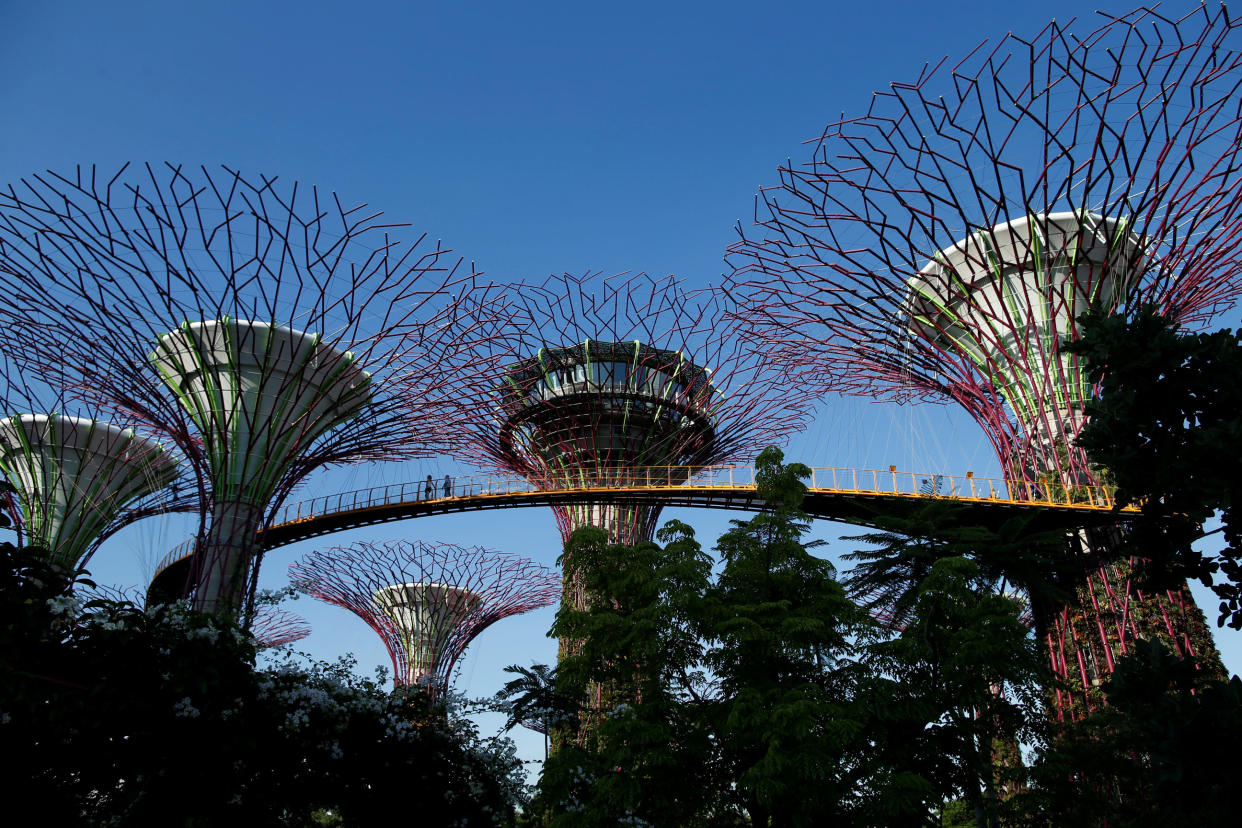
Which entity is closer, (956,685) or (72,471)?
(956,685)

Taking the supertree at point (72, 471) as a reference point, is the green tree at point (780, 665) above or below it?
below

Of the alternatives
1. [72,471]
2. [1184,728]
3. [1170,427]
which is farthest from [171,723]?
[72,471]

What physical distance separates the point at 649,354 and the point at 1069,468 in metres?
14.4

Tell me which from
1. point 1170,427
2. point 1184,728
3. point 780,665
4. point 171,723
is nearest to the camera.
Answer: point 1184,728

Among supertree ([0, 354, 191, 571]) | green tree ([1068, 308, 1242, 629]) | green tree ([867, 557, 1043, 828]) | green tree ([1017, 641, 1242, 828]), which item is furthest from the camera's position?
supertree ([0, 354, 191, 571])

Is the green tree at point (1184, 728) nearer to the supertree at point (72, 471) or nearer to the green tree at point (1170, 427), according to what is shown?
the green tree at point (1170, 427)

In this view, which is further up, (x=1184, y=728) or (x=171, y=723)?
(x=171, y=723)

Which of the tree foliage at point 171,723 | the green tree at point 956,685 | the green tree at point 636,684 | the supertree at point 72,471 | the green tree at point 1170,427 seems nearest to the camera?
the green tree at point 1170,427

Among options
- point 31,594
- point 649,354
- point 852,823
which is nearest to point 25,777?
point 31,594

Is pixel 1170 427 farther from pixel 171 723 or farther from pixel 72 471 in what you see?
pixel 72 471

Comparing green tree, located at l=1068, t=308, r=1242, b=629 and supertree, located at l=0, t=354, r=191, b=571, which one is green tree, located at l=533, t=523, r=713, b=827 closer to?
green tree, located at l=1068, t=308, r=1242, b=629

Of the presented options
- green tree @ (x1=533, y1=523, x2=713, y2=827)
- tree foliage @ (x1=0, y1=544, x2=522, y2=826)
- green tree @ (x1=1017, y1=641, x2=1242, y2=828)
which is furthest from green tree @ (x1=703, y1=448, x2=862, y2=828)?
tree foliage @ (x1=0, y1=544, x2=522, y2=826)

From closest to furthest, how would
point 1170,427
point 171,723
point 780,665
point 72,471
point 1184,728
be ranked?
point 1184,728 < point 1170,427 < point 171,723 < point 780,665 < point 72,471

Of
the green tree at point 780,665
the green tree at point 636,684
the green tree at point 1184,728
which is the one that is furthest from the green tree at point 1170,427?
the green tree at point 636,684
